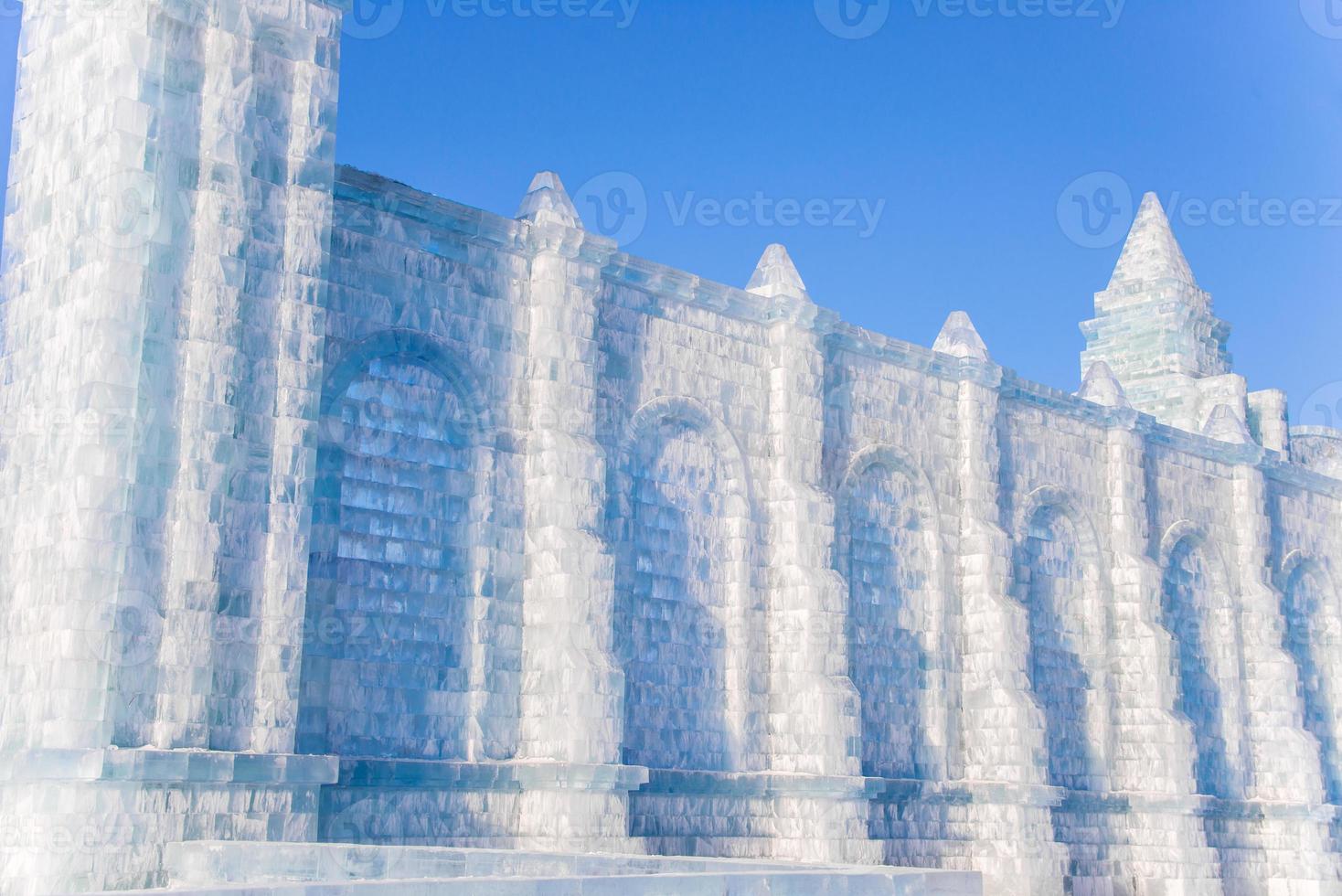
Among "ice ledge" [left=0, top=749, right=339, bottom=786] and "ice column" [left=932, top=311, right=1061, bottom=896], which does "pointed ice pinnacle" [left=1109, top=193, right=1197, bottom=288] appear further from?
"ice ledge" [left=0, top=749, right=339, bottom=786]

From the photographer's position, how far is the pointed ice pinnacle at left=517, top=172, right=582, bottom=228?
19984 mm

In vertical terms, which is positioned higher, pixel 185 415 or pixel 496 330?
pixel 496 330

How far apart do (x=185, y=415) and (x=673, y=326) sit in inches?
329

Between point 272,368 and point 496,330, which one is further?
point 496,330

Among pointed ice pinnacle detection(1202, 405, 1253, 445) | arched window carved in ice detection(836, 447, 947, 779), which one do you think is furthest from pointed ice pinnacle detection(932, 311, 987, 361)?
pointed ice pinnacle detection(1202, 405, 1253, 445)

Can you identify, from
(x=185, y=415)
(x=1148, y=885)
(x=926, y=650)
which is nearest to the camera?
(x=185, y=415)

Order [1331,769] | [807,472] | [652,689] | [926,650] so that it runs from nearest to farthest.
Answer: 1. [652,689]
2. [807,472]
3. [926,650]
4. [1331,769]

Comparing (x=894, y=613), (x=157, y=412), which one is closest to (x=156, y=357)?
(x=157, y=412)

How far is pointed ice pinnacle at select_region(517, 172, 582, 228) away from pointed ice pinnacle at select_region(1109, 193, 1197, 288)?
2092 centimetres

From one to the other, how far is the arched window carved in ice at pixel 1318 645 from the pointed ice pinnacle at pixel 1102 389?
6.95 m

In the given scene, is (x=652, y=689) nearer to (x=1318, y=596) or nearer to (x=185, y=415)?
(x=185, y=415)

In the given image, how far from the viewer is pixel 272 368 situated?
1631 cm

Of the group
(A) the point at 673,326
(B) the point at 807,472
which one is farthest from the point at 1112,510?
(A) the point at 673,326

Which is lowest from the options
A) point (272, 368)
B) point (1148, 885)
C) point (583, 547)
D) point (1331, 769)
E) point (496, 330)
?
point (1148, 885)
